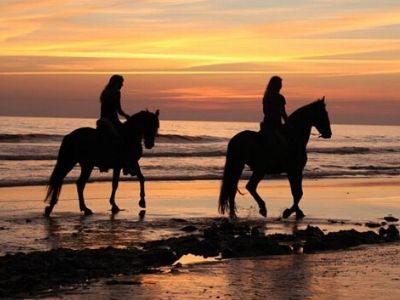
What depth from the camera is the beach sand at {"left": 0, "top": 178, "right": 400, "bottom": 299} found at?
718cm

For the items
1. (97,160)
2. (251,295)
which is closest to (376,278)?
(251,295)

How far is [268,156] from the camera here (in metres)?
13.9

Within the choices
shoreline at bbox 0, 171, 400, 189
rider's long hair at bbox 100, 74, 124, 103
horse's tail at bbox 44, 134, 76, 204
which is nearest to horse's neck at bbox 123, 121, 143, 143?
rider's long hair at bbox 100, 74, 124, 103

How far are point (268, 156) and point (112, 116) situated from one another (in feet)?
9.75

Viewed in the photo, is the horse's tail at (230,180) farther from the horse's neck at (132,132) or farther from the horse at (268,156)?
the horse's neck at (132,132)

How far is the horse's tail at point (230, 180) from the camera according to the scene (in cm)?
1365

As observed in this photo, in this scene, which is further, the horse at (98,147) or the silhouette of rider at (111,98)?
the horse at (98,147)

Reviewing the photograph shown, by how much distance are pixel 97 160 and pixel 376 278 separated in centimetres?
793

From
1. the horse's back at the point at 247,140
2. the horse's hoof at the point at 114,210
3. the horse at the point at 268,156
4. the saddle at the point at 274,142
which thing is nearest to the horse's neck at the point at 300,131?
the horse at the point at 268,156

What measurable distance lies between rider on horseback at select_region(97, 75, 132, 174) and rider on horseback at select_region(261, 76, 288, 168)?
8.86ft

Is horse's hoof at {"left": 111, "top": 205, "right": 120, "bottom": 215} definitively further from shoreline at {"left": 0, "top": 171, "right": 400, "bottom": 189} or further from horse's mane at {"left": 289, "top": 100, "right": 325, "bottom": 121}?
shoreline at {"left": 0, "top": 171, "right": 400, "bottom": 189}

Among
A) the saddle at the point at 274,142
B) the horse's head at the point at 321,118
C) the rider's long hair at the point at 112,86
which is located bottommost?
the saddle at the point at 274,142

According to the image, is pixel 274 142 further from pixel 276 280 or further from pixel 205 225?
pixel 276 280

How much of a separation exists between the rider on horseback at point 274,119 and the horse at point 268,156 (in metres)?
0.09
